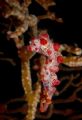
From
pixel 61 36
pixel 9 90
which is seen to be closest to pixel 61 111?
pixel 9 90

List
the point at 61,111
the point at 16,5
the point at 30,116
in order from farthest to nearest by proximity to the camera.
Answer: the point at 61,111 < the point at 30,116 < the point at 16,5

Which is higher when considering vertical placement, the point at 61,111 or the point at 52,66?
the point at 52,66

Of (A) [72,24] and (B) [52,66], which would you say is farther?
(A) [72,24]

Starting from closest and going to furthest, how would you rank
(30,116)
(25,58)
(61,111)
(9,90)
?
1. (25,58)
2. (30,116)
3. (9,90)
4. (61,111)

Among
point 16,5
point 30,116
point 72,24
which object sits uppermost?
point 16,5

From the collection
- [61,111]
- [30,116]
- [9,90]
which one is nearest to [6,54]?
[9,90]

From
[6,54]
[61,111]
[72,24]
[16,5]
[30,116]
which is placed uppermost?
[16,5]

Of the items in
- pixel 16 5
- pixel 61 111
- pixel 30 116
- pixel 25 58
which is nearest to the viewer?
pixel 16 5

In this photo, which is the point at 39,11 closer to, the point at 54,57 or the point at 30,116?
the point at 54,57

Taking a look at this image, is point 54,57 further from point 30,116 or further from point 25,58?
point 30,116

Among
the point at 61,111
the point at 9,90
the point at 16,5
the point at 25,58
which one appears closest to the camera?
the point at 16,5
